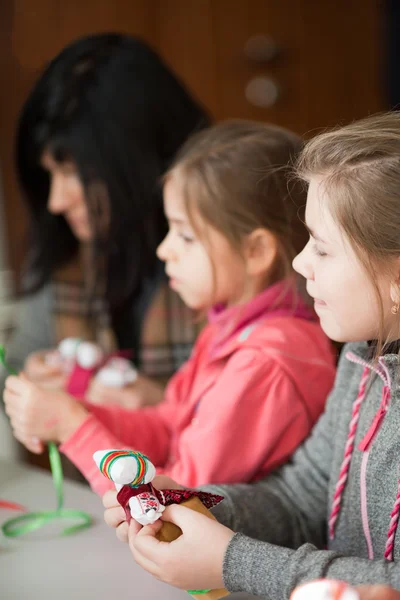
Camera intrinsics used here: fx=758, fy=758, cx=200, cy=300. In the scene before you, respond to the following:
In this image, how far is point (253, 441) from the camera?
85cm

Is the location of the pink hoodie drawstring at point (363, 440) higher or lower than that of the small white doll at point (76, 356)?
higher

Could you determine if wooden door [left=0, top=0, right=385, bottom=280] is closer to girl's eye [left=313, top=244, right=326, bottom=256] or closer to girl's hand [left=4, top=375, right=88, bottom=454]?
girl's hand [left=4, top=375, right=88, bottom=454]

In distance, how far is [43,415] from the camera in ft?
3.01

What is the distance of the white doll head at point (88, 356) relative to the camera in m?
1.24

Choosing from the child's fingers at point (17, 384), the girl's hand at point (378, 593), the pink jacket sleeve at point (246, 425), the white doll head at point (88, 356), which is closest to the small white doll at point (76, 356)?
the white doll head at point (88, 356)

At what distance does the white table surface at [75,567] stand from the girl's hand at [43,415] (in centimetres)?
9

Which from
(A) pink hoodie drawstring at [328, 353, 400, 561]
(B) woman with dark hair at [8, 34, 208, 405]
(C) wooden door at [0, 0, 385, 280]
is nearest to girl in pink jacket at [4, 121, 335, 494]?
(A) pink hoodie drawstring at [328, 353, 400, 561]

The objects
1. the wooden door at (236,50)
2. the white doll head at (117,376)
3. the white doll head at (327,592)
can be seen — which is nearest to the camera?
the white doll head at (327,592)

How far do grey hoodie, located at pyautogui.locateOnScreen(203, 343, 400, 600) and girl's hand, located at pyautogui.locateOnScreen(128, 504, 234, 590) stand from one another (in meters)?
0.01

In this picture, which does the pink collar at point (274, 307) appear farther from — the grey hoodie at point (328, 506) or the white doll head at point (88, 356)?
the white doll head at point (88, 356)

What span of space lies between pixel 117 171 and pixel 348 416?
2.39 ft

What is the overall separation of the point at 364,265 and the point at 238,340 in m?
0.28

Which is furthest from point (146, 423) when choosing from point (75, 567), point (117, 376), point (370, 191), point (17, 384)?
point (370, 191)

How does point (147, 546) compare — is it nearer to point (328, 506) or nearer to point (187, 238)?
point (328, 506)
